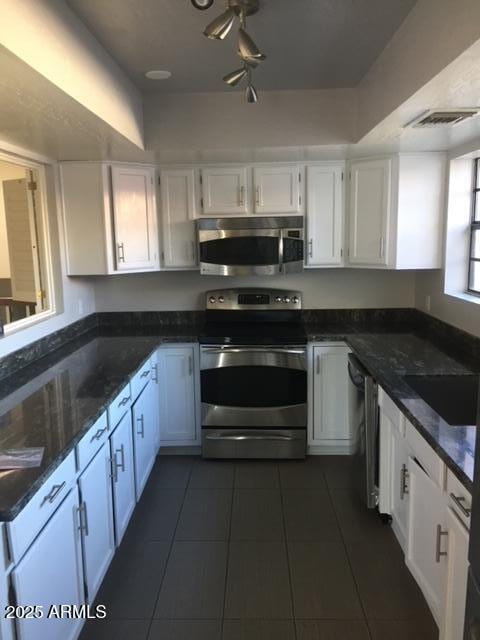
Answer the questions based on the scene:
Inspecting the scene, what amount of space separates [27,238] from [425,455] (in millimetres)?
Answer: 2779

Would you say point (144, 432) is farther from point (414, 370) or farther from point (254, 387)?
point (414, 370)

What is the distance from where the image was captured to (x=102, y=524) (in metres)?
2.17

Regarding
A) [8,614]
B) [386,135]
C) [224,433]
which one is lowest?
[224,433]

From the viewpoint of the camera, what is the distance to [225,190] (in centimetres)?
355

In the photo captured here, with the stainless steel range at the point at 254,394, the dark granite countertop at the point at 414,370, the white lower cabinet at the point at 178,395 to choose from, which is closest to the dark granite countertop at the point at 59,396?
the white lower cabinet at the point at 178,395

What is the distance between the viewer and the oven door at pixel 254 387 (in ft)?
11.4

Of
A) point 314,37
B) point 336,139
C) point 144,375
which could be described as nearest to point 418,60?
point 314,37

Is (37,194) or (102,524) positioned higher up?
(37,194)

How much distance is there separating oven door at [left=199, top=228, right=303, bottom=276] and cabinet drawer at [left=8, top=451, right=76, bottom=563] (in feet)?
6.72

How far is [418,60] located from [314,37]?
0.60 metres

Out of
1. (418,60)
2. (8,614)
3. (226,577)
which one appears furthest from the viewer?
(226,577)

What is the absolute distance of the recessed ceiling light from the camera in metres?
2.69

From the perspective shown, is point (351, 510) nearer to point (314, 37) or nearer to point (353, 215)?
point (353, 215)

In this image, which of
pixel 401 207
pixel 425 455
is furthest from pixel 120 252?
pixel 425 455
